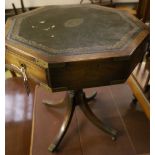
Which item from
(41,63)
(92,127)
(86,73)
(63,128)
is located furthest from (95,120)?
(41,63)

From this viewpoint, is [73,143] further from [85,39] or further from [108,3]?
[108,3]

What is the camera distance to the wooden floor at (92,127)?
122 centimetres

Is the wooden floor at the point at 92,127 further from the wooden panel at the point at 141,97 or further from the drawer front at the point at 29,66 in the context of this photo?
the drawer front at the point at 29,66

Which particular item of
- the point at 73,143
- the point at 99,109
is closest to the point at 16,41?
the point at 73,143

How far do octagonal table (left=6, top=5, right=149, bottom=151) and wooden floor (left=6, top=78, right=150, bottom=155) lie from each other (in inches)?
13.8

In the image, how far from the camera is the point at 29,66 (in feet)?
3.12

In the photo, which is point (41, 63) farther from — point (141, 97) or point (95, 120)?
point (141, 97)

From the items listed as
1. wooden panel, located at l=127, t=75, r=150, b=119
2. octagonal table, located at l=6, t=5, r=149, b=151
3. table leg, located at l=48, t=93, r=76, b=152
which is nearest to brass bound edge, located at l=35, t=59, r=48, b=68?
octagonal table, located at l=6, t=5, r=149, b=151

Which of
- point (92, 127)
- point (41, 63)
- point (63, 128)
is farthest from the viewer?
point (92, 127)

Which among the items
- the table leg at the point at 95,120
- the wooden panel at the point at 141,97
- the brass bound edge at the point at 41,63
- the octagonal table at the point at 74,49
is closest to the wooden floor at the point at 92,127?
the table leg at the point at 95,120

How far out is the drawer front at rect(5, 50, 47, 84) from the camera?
0.91 meters

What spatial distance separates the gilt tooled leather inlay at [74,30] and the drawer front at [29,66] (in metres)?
0.07

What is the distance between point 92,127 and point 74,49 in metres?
0.69
